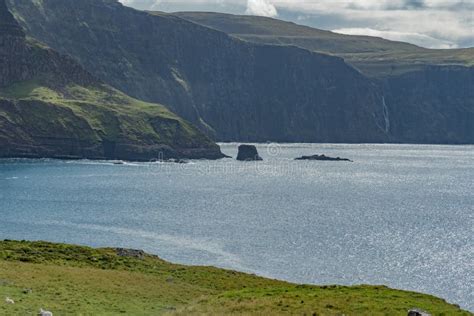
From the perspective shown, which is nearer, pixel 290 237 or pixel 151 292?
pixel 151 292

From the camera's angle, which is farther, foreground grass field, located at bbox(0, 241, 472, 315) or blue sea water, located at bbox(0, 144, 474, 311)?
blue sea water, located at bbox(0, 144, 474, 311)

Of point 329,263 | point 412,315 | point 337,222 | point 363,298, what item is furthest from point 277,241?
point 412,315

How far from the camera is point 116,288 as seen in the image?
59.2m

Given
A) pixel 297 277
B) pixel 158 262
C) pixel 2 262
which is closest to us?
pixel 2 262

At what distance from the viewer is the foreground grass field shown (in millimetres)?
48281

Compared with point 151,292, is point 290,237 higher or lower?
lower

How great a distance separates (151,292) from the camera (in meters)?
59.6

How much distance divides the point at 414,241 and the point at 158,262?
257 ft

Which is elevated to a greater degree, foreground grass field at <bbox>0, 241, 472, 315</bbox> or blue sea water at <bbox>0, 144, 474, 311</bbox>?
foreground grass field at <bbox>0, 241, 472, 315</bbox>

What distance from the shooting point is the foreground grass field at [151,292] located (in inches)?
1901

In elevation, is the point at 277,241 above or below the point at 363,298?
below

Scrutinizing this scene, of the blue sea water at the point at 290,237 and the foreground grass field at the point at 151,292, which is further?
the blue sea water at the point at 290,237

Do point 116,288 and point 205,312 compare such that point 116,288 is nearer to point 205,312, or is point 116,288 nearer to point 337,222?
point 205,312

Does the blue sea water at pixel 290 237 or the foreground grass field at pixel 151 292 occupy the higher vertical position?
the foreground grass field at pixel 151 292
